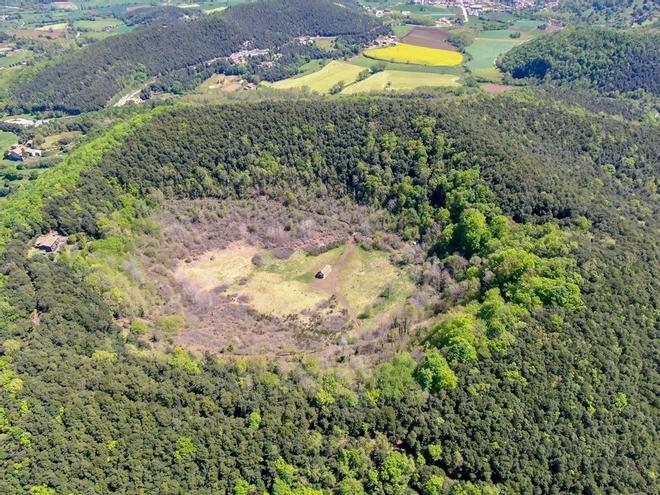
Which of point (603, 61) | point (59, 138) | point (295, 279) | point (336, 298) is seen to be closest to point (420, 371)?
point (336, 298)

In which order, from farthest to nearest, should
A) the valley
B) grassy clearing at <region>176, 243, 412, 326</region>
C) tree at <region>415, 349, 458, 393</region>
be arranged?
1. grassy clearing at <region>176, 243, 412, 326</region>
2. tree at <region>415, 349, 458, 393</region>
3. the valley

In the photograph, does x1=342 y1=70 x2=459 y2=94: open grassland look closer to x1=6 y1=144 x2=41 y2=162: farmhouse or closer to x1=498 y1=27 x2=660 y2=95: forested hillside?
x1=498 y1=27 x2=660 y2=95: forested hillside

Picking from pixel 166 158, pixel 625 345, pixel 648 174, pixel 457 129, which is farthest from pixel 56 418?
pixel 648 174

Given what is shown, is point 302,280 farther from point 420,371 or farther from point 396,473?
point 396,473

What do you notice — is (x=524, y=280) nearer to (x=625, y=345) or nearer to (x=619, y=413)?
(x=625, y=345)

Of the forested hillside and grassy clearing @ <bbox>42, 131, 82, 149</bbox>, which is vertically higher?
the forested hillside

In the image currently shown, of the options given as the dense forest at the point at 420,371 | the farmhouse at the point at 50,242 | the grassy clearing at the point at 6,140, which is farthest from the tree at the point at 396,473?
the grassy clearing at the point at 6,140

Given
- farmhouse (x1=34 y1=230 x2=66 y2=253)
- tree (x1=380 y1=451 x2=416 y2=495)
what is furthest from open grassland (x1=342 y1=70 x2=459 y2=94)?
tree (x1=380 y1=451 x2=416 y2=495)

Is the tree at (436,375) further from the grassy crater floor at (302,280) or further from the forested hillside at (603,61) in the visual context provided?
the forested hillside at (603,61)
